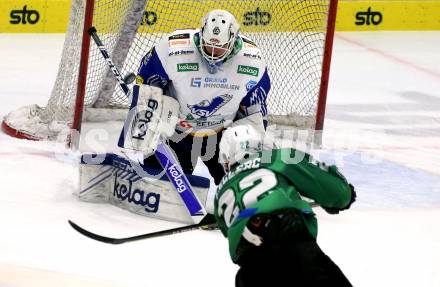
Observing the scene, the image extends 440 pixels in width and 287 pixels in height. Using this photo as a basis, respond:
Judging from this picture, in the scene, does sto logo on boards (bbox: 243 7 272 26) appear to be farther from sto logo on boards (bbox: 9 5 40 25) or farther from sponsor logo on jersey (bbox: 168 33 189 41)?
sto logo on boards (bbox: 9 5 40 25)

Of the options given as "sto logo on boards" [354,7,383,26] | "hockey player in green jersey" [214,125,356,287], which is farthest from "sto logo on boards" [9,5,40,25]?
"hockey player in green jersey" [214,125,356,287]

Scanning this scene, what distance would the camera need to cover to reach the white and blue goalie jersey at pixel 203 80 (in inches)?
197

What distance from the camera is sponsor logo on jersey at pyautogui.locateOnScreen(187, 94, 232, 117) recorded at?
5.05 meters

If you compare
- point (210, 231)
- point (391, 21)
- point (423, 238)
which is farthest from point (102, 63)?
point (391, 21)

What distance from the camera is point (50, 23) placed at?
852 centimetres

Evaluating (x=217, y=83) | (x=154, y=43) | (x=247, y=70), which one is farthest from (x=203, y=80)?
(x=154, y=43)

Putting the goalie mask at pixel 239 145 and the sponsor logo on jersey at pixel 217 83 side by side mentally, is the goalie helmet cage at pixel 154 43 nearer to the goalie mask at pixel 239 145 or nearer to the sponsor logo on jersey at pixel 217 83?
the sponsor logo on jersey at pixel 217 83

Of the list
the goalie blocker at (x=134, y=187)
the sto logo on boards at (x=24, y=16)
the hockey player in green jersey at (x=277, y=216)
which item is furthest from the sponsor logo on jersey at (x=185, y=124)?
the sto logo on boards at (x=24, y=16)

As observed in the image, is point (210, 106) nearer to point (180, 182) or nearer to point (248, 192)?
point (180, 182)

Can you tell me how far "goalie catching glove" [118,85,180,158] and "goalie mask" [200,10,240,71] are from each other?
29cm

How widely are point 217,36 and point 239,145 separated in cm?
140

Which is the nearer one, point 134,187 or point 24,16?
point 134,187

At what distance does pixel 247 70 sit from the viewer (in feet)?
16.6

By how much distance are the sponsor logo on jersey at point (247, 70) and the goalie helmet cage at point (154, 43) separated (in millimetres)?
1160
